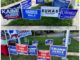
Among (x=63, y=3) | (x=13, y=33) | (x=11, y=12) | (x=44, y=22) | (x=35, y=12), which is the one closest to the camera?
(x=35, y=12)

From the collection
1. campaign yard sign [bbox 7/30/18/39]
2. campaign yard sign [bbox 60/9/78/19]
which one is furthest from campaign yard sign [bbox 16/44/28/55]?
campaign yard sign [bbox 60/9/78/19]

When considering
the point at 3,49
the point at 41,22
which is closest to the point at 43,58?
the point at 41,22

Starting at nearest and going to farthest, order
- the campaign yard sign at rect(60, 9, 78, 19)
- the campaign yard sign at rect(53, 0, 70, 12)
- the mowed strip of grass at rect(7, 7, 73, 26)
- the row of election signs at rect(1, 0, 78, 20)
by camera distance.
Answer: the campaign yard sign at rect(60, 9, 78, 19) < the row of election signs at rect(1, 0, 78, 20) < the campaign yard sign at rect(53, 0, 70, 12) < the mowed strip of grass at rect(7, 7, 73, 26)

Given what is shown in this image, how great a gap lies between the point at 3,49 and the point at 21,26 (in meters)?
3.10

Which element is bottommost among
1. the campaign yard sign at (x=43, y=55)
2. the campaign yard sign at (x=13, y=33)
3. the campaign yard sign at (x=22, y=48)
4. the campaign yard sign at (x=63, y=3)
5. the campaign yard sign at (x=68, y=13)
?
the campaign yard sign at (x=43, y=55)

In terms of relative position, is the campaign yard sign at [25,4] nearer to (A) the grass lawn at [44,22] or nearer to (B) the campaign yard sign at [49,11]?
(A) the grass lawn at [44,22]

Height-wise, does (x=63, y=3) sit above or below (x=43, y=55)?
above

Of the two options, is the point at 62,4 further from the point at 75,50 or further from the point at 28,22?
the point at 75,50

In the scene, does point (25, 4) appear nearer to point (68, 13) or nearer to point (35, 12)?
point (35, 12)

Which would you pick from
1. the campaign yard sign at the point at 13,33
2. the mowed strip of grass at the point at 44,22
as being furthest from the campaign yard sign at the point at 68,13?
the campaign yard sign at the point at 13,33

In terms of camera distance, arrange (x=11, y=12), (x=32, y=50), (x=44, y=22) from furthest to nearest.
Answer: (x=44, y=22) → (x=32, y=50) → (x=11, y=12)

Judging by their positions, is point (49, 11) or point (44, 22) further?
point (44, 22)

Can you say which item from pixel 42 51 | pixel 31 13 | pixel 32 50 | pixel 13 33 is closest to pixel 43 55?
pixel 42 51

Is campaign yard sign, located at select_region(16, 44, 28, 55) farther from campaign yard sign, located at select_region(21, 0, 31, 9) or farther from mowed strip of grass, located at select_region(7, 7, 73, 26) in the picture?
campaign yard sign, located at select_region(21, 0, 31, 9)
